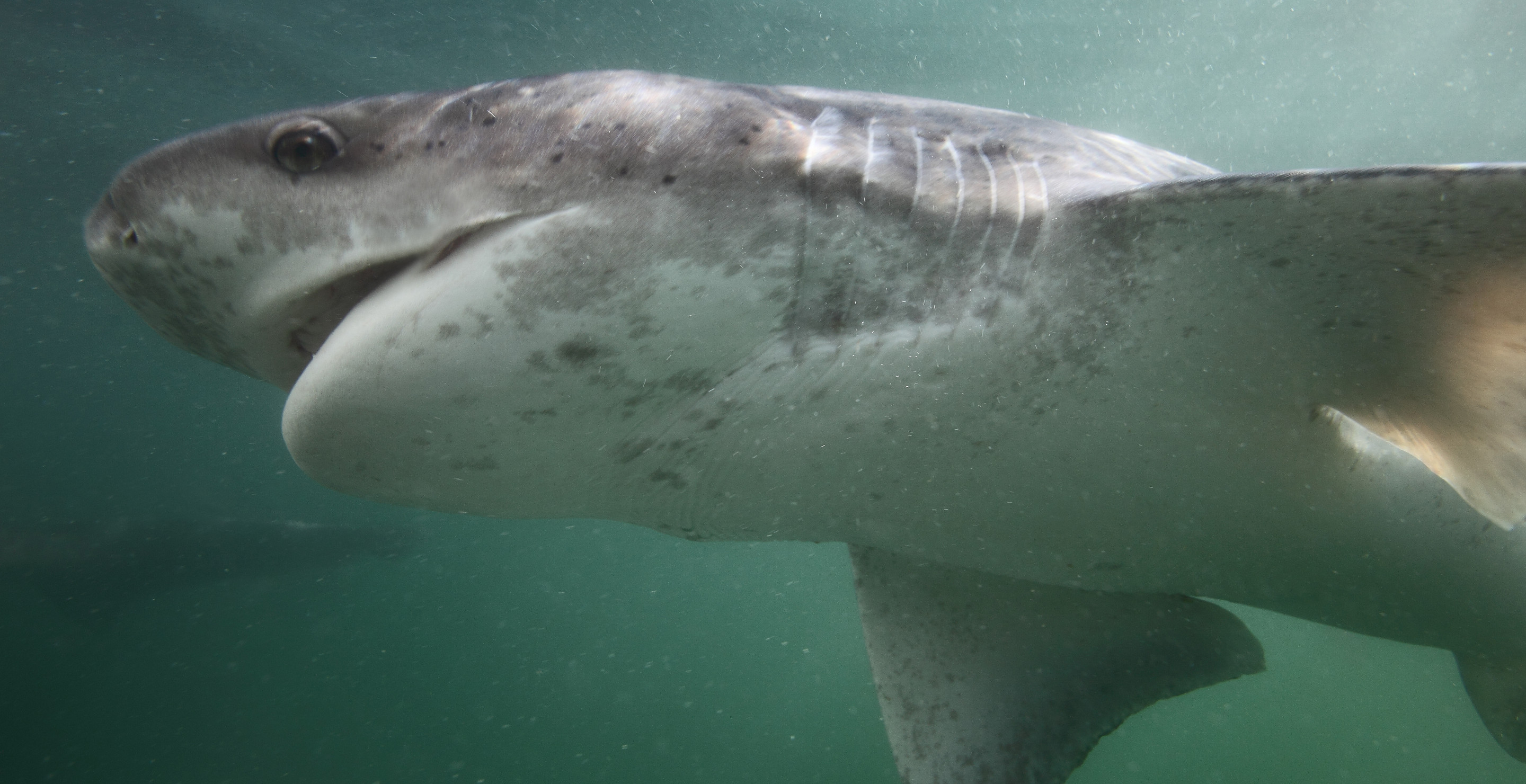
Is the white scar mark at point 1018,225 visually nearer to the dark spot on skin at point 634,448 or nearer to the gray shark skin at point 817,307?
the gray shark skin at point 817,307

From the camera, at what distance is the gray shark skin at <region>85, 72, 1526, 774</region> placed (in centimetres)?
133

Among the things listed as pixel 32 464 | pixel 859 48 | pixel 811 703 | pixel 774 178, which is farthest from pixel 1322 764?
pixel 32 464

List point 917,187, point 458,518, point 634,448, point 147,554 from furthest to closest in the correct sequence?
point 458,518
point 147,554
point 634,448
point 917,187

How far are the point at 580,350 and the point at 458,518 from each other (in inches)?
2279

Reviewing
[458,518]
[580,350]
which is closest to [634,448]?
[580,350]

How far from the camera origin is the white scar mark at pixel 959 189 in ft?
5.13

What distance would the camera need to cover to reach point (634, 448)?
5.54ft

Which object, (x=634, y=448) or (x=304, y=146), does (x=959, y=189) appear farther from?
(x=304, y=146)

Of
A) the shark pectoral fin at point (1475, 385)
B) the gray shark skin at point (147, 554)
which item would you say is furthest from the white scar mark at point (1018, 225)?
the gray shark skin at point (147, 554)

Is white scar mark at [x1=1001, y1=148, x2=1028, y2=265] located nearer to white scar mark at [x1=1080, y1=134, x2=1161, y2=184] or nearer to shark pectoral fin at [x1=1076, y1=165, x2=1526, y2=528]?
shark pectoral fin at [x1=1076, y1=165, x2=1526, y2=528]

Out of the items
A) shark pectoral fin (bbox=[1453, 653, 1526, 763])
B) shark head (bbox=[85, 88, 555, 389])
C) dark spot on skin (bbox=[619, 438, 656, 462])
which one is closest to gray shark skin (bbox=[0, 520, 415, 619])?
shark head (bbox=[85, 88, 555, 389])

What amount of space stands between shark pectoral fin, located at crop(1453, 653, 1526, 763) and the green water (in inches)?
580

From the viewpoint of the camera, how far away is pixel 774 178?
1.47 m

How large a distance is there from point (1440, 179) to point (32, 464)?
251 ft
